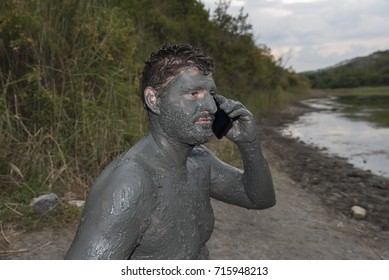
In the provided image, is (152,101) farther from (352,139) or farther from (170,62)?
(352,139)

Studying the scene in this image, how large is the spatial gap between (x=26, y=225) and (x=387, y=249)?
4249mm

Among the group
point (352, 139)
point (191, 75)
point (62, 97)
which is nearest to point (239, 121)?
point (191, 75)

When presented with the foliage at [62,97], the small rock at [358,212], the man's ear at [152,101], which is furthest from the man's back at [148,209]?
the small rock at [358,212]

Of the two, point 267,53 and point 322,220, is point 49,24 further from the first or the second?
point 267,53

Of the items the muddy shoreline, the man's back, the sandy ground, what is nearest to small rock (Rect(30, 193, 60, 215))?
the sandy ground

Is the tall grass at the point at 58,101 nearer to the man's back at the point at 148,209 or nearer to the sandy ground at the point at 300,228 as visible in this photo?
the sandy ground at the point at 300,228

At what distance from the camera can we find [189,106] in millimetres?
1892

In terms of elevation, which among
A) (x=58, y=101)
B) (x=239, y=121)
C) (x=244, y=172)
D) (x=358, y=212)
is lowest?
(x=358, y=212)

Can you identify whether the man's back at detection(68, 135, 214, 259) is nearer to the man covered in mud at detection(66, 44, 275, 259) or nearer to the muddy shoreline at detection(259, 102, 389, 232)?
the man covered in mud at detection(66, 44, 275, 259)

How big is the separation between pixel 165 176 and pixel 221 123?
343 mm

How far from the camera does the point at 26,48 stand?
240 inches

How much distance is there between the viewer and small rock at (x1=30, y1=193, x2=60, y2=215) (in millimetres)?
5148

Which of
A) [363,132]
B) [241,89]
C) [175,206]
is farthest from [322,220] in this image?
[363,132]

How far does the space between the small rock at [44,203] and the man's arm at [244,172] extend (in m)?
3.38
